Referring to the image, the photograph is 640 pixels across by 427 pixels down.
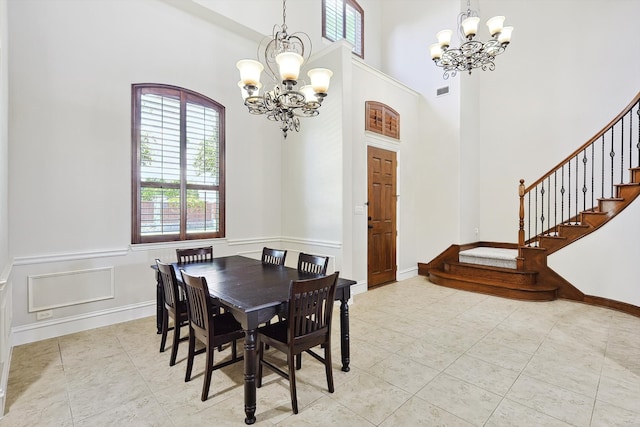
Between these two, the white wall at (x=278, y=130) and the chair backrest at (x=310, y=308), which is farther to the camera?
the white wall at (x=278, y=130)

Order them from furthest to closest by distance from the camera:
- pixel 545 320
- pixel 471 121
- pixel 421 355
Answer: pixel 471 121
pixel 545 320
pixel 421 355

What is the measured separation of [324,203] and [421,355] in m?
2.48

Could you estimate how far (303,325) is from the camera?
217 centimetres

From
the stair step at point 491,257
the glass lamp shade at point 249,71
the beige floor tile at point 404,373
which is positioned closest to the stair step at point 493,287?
the stair step at point 491,257

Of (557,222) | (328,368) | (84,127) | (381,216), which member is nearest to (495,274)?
(557,222)

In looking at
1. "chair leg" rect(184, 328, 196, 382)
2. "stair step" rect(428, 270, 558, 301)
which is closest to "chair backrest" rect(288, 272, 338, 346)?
"chair leg" rect(184, 328, 196, 382)

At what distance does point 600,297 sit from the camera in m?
4.27

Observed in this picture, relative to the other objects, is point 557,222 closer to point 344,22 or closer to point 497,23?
point 497,23

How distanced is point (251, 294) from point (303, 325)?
0.45 meters

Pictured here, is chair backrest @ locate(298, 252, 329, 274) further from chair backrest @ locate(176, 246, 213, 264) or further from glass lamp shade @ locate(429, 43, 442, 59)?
glass lamp shade @ locate(429, 43, 442, 59)

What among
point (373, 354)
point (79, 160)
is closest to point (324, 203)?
point (373, 354)

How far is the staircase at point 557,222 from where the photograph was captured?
429 centimetres

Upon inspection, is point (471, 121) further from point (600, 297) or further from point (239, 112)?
point (239, 112)

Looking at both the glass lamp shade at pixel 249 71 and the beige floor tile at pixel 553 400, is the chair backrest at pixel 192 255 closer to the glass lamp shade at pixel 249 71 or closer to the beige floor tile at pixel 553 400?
the glass lamp shade at pixel 249 71
